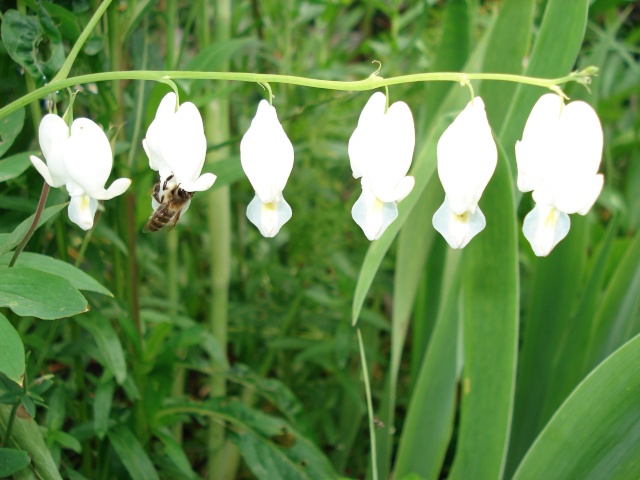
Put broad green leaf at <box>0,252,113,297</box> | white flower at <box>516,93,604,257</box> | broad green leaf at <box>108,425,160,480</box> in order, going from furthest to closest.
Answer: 1. broad green leaf at <box>108,425,160,480</box>
2. broad green leaf at <box>0,252,113,297</box>
3. white flower at <box>516,93,604,257</box>

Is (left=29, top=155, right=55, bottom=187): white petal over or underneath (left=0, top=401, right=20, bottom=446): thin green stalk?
over

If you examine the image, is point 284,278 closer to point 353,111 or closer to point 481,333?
point 353,111

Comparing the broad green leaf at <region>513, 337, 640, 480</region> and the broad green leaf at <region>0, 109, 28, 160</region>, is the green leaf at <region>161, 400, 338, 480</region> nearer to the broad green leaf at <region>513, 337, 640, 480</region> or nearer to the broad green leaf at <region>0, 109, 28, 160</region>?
the broad green leaf at <region>513, 337, 640, 480</region>

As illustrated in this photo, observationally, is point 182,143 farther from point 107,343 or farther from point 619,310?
point 619,310

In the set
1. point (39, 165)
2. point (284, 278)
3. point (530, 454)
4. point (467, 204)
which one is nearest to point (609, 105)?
point (284, 278)

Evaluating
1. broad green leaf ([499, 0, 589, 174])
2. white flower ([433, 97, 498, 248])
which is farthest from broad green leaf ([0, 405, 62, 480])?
broad green leaf ([499, 0, 589, 174])

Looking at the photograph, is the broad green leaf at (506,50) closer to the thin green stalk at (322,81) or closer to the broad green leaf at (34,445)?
the thin green stalk at (322,81)

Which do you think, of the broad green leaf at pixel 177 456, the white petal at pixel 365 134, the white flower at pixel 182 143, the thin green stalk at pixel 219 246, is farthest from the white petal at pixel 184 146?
the thin green stalk at pixel 219 246

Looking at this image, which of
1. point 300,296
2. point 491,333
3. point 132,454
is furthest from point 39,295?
point 300,296
